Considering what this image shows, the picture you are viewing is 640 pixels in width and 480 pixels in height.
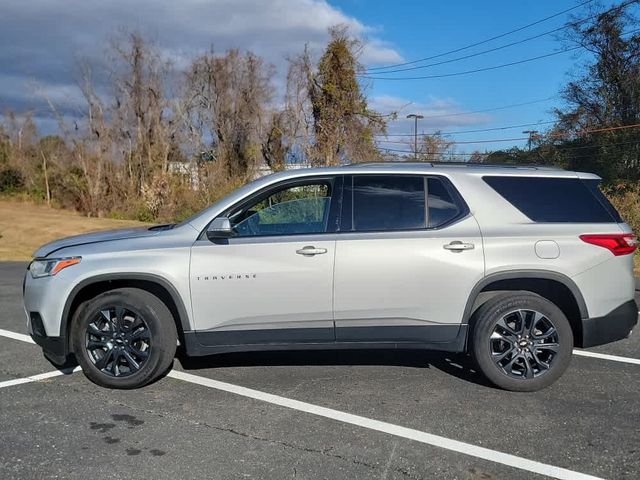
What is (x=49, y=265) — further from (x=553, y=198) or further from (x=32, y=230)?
(x=32, y=230)

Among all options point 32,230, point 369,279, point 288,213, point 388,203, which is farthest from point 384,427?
point 32,230

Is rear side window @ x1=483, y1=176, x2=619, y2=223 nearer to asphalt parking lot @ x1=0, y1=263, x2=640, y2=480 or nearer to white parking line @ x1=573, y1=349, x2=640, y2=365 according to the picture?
asphalt parking lot @ x1=0, y1=263, x2=640, y2=480

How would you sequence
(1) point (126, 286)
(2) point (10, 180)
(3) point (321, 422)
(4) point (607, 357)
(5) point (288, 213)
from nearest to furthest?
(3) point (321, 422) < (1) point (126, 286) < (5) point (288, 213) < (4) point (607, 357) < (2) point (10, 180)

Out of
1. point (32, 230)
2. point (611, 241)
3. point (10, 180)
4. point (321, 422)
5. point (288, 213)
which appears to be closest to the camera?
point (321, 422)

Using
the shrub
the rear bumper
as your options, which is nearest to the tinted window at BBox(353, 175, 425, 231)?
the rear bumper

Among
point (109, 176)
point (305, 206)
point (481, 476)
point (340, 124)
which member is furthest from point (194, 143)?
point (481, 476)

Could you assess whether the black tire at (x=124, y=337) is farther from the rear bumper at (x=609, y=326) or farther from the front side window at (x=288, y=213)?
the rear bumper at (x=609, y=326)

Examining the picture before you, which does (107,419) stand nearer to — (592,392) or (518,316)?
(518,316)

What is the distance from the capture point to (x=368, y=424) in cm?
407

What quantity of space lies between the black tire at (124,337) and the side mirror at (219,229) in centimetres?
69

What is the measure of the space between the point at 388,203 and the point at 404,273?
0.60 m

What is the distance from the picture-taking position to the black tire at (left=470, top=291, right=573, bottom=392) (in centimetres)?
462

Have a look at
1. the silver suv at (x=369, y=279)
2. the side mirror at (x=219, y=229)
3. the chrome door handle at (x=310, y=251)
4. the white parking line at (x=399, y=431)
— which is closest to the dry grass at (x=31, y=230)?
the silver suv at (x=369, y=279)

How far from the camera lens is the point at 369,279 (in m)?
4.53
